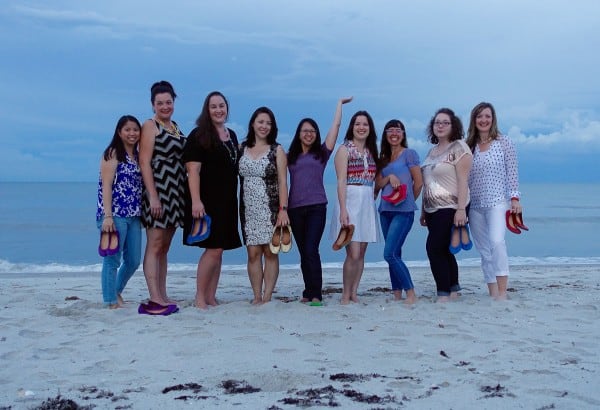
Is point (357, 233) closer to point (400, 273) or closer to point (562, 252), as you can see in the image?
point (400, 273)

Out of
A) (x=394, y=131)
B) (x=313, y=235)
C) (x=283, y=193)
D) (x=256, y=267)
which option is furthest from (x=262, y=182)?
(x=394, y=131)

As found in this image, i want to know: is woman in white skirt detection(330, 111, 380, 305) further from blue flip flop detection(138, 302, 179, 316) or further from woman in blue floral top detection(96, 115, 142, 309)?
woman in blue floral top detection(96, 115, 142, 309)

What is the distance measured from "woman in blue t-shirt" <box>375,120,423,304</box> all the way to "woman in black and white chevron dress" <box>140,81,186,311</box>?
6.28 feet

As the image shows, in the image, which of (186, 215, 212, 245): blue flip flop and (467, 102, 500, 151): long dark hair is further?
(467, 102, 500, 151): long dark hair

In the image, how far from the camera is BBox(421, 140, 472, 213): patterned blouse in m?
6.05

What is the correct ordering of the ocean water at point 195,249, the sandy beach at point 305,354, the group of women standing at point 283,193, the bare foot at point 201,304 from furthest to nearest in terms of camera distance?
the ocean water at point 195,249 → the bare foot at point 201,304 → the group of women standing at point 283,193 → the sandy beach at point 305,354

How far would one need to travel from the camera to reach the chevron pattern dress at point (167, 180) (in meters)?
5.67

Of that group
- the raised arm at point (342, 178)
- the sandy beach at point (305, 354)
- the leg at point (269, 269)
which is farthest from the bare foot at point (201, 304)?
the raised arm at point (342, 178)

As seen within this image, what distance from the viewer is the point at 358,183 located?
20.0ft

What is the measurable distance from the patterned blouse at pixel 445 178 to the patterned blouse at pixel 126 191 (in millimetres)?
2740

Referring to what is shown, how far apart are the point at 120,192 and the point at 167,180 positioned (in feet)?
1.37

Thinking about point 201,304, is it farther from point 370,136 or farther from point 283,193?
point 370,136

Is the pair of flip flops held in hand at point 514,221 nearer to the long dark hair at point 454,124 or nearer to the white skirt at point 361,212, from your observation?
the long dark hair at point 454,124

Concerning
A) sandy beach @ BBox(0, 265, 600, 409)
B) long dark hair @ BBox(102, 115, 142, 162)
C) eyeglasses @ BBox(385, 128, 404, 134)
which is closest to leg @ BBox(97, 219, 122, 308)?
sandy beach @ BBox(0, 265, 600, 409)
